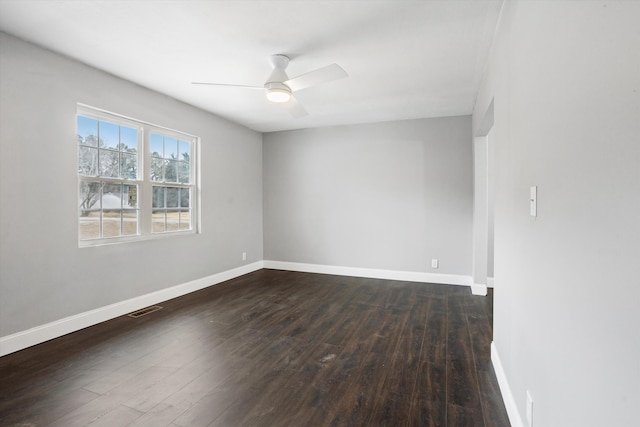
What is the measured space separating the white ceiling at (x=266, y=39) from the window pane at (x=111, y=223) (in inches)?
59.0

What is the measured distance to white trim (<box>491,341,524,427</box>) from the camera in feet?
5.48

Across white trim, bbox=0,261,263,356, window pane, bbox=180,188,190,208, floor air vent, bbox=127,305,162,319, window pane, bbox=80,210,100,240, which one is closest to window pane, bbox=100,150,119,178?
window pane, bbox=80,210,100,240

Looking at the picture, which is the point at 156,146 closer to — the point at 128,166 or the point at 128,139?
the point at 128,139

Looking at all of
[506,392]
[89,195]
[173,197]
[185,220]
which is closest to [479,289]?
[506,392]

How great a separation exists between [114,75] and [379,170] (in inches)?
148

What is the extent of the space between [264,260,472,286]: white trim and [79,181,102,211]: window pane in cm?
321

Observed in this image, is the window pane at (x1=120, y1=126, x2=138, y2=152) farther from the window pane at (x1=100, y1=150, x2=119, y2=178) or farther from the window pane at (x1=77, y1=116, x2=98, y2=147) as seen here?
the window pane at (x1=77, y1=116, x2=98, y2=147)

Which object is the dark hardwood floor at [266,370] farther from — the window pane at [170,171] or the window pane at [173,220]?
the window pane at [170,171]

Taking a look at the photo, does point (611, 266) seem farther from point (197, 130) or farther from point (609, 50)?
point (197, 130)

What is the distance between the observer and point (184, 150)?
439cm

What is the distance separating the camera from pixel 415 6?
6.98ft

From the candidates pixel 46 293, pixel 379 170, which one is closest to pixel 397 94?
pixel 379 170

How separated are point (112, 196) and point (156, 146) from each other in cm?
88

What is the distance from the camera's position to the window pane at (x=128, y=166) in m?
3.54
